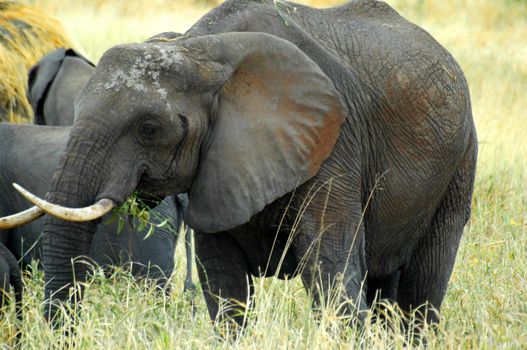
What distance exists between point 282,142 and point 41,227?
2.08m

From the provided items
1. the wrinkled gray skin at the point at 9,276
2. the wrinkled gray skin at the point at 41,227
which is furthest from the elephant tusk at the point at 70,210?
the wrinkled gray skin at the point at 41,227

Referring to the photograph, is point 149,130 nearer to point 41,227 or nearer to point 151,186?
point 151,186

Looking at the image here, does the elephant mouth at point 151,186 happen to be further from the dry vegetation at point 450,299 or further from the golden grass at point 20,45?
the golden grass at point 20,45

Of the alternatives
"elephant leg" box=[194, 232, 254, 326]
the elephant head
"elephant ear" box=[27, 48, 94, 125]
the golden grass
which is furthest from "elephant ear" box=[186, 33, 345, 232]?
"elephant ear" box=[27, 48, 94, 125]

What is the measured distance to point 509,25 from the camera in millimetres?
21719

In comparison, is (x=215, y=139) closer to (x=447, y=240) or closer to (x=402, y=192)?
(x=402, y=192)

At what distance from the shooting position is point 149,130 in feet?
17.8

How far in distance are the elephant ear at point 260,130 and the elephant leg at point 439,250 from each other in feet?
3.71

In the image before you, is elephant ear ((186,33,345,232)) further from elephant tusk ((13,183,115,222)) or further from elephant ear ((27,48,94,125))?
elephant ear ((27,48,94,125))

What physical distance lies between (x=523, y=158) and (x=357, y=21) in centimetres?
543

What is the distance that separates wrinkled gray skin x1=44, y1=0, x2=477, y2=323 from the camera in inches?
213

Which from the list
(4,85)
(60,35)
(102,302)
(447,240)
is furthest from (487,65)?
(102,302)

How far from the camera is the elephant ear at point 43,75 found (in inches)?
410

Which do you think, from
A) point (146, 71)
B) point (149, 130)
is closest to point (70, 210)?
point (149, 130)
